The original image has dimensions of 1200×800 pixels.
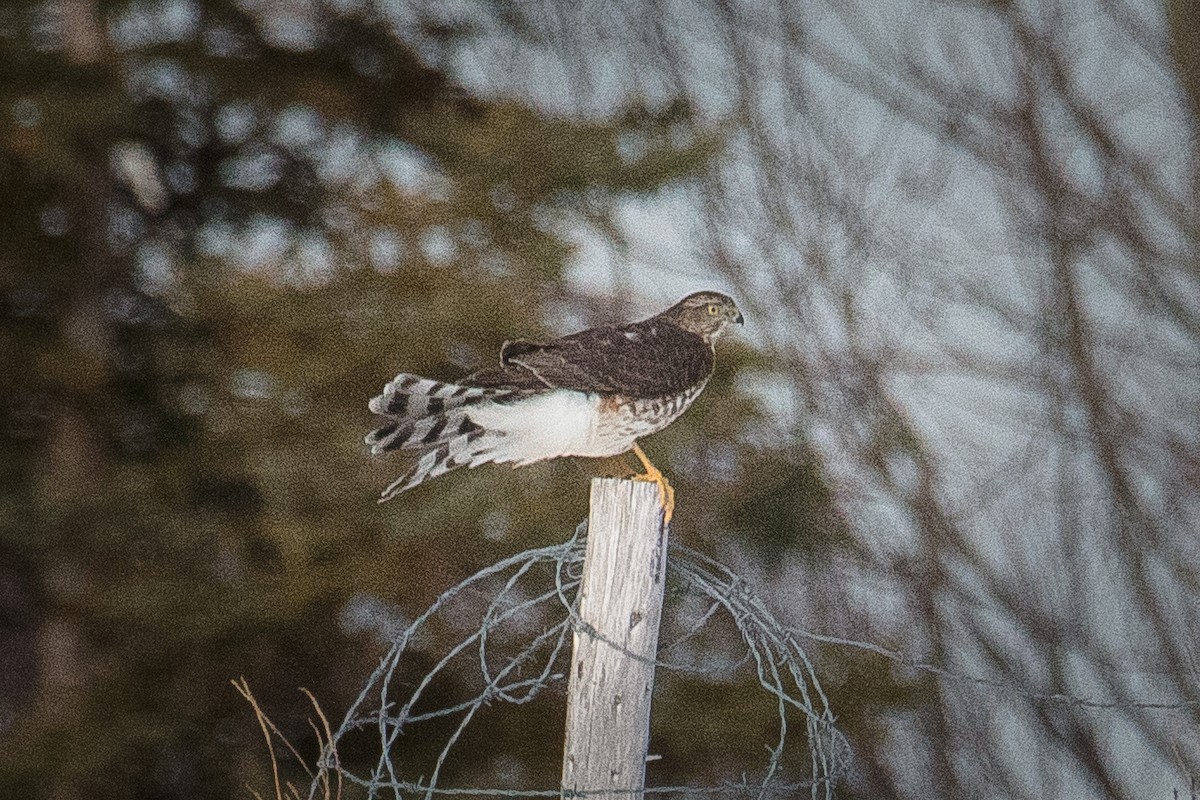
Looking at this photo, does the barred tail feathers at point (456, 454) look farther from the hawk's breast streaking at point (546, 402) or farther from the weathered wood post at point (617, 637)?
the weathered wood post at point (617, 637)

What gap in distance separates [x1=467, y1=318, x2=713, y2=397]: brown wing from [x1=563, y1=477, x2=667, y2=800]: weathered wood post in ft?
0.66

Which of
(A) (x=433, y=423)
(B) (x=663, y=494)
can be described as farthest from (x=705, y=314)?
(A) (x=433, y=423)

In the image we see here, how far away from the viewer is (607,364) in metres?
2.29

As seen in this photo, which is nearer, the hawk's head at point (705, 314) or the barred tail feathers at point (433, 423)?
the barred tail feathers at point (433, 423)

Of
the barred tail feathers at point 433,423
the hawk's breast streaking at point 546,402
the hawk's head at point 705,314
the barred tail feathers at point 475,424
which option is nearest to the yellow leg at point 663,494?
the hawk's breast streaking at point 546,402

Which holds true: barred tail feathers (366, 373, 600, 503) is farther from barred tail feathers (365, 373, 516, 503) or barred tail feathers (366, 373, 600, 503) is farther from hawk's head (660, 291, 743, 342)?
hawk's head (660, 291, 743, 342)

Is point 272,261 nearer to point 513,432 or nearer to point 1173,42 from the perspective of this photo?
point 513,432

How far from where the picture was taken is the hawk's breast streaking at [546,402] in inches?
85.4

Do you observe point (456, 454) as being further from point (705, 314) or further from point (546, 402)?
point (705, 314)

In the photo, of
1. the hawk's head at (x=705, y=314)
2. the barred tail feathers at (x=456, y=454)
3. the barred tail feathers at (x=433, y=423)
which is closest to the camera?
the barred tail feathers at (x=433, y=423)

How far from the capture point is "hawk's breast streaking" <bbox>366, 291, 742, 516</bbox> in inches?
85.4

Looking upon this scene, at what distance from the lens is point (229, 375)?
14.1ft

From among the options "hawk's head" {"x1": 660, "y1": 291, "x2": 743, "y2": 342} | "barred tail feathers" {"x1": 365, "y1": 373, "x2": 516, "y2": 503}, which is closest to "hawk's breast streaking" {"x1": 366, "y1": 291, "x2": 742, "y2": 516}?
"barred tail feathers" {"x1": 365, "y1": 373, "x2": 516, "y2": 503}

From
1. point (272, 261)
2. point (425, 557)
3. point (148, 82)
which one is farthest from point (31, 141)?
point (425, 557)
